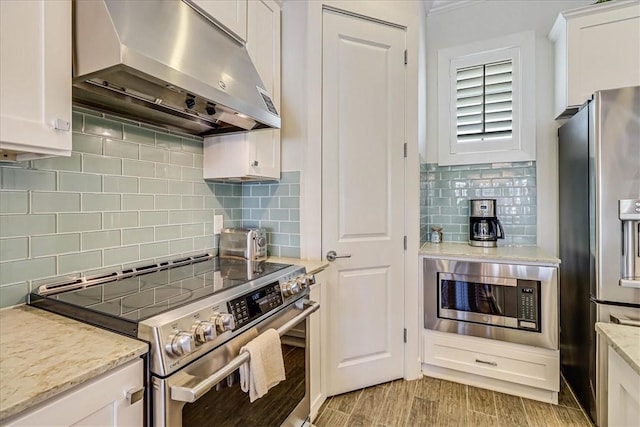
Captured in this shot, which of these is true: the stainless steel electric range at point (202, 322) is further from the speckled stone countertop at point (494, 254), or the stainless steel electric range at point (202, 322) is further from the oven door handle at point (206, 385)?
the speckled stone countertop at point (494, 254)

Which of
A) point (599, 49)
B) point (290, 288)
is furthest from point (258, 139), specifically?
point (599, 49)

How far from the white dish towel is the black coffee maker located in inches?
76.0

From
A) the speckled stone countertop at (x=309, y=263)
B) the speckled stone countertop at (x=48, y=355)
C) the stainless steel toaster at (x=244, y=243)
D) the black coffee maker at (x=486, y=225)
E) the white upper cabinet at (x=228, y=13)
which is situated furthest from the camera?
the black coffee maker at (x=486, y=225)

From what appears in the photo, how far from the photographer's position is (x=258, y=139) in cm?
183

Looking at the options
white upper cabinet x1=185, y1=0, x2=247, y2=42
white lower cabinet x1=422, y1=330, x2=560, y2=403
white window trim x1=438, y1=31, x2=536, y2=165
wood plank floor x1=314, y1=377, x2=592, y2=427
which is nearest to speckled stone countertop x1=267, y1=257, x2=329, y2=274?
wood plank floor x1=314, y1=377, x2=592, y2=427

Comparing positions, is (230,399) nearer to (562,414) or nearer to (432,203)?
(562,414)

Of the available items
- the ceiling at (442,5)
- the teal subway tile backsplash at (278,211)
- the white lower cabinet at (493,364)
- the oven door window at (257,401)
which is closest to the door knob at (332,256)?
the teal subway tile backsplash at (278,211)

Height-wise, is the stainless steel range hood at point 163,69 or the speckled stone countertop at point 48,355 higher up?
the stainless steel range hood at point 163,69

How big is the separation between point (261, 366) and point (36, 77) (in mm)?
1117

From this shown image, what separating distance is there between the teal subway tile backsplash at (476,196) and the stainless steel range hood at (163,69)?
160 cm

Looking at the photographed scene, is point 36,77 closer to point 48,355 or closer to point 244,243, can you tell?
point 48,355

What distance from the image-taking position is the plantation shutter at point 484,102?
265 cm

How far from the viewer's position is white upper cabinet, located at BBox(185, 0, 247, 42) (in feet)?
4.65

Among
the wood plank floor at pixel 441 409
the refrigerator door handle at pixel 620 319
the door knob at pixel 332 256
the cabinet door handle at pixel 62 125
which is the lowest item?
the wood plank floor at pixel 441 409
